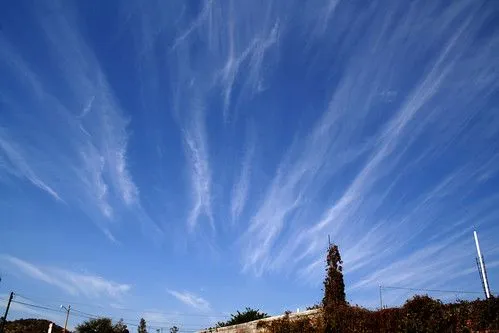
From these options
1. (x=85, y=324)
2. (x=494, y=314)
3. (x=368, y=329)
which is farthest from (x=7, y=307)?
(x=494, y=314)

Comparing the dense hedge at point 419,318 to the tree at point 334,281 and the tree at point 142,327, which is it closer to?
the tree at point 334,281

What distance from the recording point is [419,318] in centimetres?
1544

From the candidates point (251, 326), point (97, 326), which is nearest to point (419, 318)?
point (251, 326)

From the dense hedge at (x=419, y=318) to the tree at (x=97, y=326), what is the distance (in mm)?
52751

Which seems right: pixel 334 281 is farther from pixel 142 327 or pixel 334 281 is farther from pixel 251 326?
pixel 142 327

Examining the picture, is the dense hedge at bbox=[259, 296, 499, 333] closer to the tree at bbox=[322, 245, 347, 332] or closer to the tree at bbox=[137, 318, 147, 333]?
the tree at bbox=[322, 245, 347, 332]

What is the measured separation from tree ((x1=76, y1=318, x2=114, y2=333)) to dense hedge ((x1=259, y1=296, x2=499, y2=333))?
2077 inches

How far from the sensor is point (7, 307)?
58781mm

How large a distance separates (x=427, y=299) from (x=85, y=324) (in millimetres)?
59906

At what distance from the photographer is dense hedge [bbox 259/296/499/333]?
1419cm

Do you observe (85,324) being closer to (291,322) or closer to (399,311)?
(291,322)

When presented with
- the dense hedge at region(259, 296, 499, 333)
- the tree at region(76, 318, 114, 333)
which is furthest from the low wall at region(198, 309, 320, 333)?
the tree at region(76, 318, 114, 333)

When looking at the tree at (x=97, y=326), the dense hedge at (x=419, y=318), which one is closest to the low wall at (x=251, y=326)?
the dense hedge at (x=419, y=318)

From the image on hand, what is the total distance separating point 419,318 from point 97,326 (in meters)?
58.9
